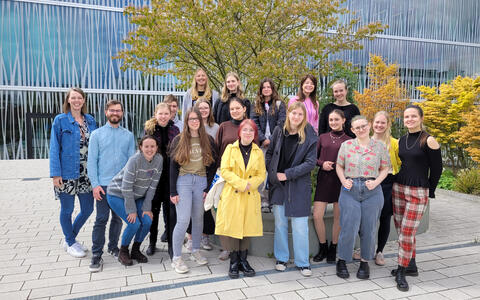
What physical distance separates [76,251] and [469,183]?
30.5ft

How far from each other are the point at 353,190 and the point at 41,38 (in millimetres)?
23922

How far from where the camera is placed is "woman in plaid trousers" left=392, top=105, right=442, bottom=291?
3.58 m

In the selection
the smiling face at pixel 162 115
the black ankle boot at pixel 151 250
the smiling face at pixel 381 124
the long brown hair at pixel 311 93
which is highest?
the long brown hair at pixel 311 93

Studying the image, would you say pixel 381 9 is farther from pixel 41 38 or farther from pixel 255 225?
pixel 255 225

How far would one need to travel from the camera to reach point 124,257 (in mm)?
4195

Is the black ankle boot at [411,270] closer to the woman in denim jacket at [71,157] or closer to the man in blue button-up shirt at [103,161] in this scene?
the man in blue button-up shirt at [103,161]

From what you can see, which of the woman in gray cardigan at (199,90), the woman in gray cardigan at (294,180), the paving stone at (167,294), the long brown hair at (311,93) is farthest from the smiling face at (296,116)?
the paving stone at (167,294)

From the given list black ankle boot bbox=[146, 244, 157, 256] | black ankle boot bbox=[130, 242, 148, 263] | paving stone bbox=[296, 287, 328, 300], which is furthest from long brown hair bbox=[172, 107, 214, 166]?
paving stone bbox=[296, 287, 328, 300]

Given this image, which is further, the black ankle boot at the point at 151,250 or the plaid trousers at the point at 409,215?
the black ankle boot at the point at 151,250

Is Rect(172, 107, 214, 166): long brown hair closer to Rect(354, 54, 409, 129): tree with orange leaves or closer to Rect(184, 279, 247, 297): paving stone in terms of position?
Rect(184, 279, 247, 297): paving stone

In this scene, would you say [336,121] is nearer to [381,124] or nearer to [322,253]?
[381,124]

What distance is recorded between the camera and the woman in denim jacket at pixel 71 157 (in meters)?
4.21

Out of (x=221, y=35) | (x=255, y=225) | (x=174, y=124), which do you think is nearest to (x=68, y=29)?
(x=221, y=35)

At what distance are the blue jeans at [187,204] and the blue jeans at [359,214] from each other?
1715mm
